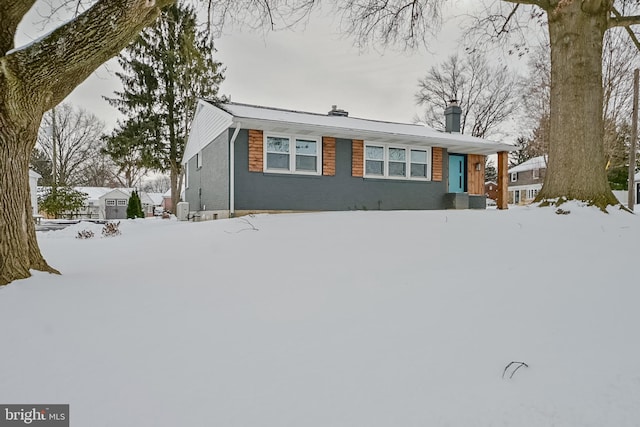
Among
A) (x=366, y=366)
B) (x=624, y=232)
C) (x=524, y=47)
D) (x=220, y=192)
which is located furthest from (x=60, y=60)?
(x=524, y=47)

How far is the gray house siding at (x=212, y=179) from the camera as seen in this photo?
415 inches

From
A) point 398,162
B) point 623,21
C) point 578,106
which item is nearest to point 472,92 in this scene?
point 398,162

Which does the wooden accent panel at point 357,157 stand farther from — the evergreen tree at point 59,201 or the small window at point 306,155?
the evergreen tree at point 59,201

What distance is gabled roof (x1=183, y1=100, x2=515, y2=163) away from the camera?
9.93 meters

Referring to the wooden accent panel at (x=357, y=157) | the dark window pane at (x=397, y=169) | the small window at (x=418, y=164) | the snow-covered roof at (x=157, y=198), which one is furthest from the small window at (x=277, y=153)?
the snow-covered roof at (x=157, y=198)

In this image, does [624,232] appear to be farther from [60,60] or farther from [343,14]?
[343,14]

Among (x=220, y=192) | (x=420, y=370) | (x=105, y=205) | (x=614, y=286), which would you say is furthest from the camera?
(x=105, y=205)

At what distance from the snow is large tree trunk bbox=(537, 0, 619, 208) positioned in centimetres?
259

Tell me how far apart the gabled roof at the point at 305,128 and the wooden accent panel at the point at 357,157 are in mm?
262

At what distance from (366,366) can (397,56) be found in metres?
9.71

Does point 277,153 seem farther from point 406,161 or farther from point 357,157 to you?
point 406,161

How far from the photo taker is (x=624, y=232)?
15.7 feet

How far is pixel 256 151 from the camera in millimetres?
10289

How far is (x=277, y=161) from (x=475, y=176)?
26.4ft
